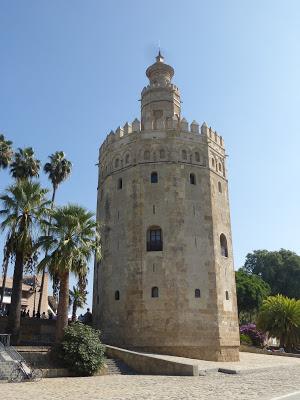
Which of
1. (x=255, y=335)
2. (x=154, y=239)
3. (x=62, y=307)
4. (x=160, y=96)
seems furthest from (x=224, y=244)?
(x=255, y=335)

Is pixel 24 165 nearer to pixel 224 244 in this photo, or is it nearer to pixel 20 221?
pixel 20 221

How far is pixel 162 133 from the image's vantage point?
93.6ft

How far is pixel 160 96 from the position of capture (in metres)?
31.8

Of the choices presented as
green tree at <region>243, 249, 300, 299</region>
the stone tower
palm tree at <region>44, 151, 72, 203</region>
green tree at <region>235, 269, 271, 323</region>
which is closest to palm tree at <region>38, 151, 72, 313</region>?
palm tree at <region>44, 151, 72, 203</region>

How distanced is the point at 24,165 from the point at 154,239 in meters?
10.7

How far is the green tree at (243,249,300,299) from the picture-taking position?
198 ft

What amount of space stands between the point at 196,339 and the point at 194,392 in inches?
481

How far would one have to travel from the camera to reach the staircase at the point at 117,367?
19469 millimetres

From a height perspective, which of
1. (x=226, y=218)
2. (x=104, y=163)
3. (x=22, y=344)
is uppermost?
(x=104, y=163)

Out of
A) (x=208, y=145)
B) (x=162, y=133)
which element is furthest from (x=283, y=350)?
(x=162, y=133)

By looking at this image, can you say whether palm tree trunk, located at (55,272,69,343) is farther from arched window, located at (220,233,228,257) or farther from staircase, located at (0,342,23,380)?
arched window, located at (220,233,228,257)

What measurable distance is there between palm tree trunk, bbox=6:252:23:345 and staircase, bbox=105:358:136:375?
15.3ft

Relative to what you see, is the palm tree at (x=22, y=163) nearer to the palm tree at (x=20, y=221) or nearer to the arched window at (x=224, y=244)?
the palm tree at (x=20, y=221)

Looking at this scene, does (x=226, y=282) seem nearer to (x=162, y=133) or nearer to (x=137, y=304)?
(x=137, y=304)
